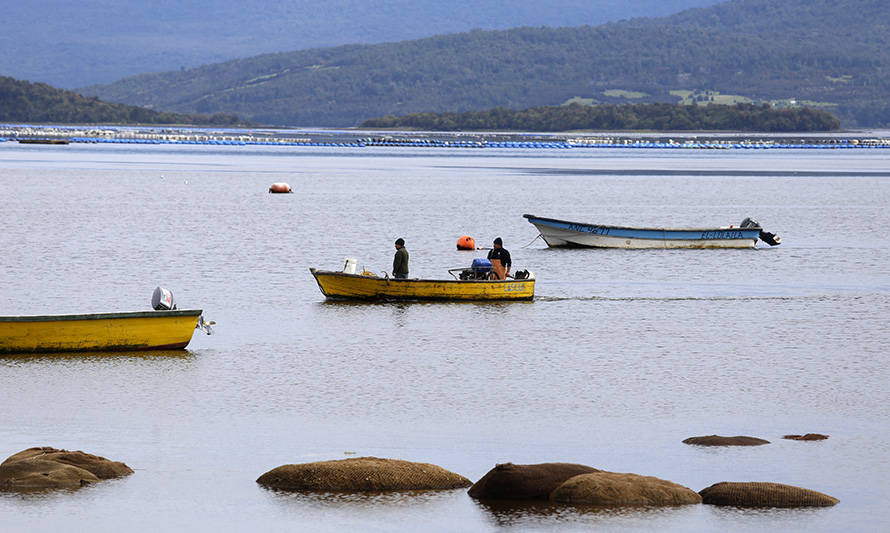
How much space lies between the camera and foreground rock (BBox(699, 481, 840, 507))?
18.8 meters

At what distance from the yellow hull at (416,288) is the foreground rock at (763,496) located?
20.7 metres

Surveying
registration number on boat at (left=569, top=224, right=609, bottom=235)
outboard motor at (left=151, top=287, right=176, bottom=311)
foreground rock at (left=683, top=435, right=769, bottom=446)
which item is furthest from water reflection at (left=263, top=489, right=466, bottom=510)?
registration number on boat at (left=569, top=224, right=609, bottom=235)

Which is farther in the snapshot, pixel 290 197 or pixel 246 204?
pixel 290 197

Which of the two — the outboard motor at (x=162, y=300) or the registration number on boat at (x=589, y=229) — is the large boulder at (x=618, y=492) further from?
the registration number on boat at (x=589, y=229)

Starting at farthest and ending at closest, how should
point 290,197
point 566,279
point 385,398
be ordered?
1. point 290,197
2. point 566,279
3. point 385,398

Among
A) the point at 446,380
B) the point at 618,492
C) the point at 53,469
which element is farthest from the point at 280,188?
the point at 618,492

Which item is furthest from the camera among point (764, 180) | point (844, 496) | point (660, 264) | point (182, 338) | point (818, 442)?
point (764, 180)

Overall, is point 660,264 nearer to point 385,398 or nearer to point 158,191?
point 385,398

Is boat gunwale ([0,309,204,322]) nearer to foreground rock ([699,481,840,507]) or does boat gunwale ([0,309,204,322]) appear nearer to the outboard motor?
the outboard motor

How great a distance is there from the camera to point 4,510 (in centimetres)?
1803

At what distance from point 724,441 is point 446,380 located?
23.9ft

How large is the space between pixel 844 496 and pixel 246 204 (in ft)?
258

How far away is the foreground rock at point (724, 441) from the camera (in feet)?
73.2

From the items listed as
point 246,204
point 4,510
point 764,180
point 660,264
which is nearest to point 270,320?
point 4,510
